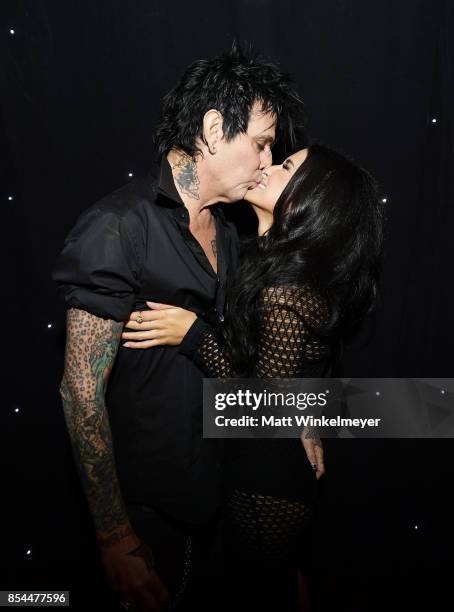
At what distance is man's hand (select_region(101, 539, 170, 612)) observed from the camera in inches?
55.5

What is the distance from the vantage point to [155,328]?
4.85 ft

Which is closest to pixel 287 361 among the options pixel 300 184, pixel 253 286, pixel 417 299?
pixel 253 286

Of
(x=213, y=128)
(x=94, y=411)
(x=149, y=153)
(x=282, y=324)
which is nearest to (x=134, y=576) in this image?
(x=94, y=411)

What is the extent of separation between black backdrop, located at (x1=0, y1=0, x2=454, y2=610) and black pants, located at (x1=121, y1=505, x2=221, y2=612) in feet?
2.69

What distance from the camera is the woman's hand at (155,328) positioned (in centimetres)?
147

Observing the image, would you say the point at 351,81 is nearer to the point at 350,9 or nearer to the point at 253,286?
the point at 350,9

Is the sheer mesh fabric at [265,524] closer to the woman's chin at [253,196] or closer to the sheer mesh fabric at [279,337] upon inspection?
the sheer mesh fabric at [279,337]

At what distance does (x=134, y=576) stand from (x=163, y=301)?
732 millimetres

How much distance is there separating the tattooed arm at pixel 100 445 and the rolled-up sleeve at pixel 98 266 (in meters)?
0.04

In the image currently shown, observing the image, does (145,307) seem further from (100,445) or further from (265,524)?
(265,524)

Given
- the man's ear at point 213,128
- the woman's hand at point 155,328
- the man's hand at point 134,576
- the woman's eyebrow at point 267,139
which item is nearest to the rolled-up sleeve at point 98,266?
the woman's hand at point 155,328

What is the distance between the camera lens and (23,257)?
6.79 feet

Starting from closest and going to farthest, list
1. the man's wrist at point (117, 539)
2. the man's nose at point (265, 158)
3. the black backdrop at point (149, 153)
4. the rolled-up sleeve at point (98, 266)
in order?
the rolled-up sleeve at point (98, 266)
the man's wrist at point (117, 539)
the man's nose at point (265, 158)
the black backdrop at point (149, 153)

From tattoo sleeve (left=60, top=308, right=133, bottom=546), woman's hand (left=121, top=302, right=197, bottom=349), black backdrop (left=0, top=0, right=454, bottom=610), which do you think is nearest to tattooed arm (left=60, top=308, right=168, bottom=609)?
tattoo sleeve (left=60, top=308, right=133, bottom=546)
